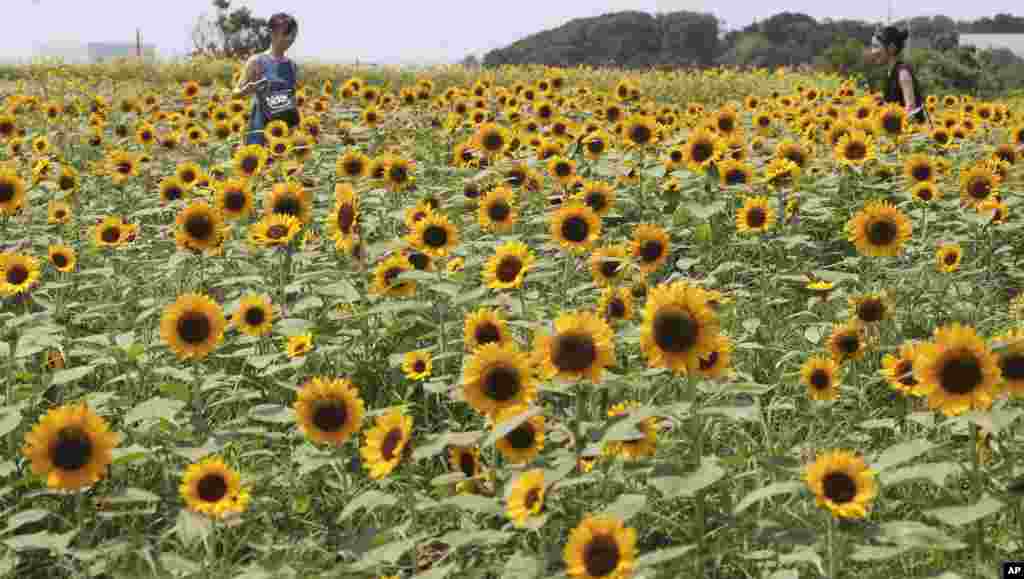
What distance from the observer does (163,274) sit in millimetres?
5531

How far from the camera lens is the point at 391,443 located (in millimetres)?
2838

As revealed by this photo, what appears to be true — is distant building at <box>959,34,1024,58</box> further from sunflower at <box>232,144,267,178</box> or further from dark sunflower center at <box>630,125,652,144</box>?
sunflower at <box>232,144,267,178</box>

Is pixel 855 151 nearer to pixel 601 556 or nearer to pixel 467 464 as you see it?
pixel 467 464

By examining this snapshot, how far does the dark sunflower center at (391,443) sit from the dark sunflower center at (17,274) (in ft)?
8.30

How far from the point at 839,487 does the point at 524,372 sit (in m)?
0.86

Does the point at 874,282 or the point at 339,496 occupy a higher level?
the point at 874,282

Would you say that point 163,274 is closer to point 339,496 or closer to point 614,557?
point 339,496

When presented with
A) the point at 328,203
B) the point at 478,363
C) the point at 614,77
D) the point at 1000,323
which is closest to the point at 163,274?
the point at 328,203

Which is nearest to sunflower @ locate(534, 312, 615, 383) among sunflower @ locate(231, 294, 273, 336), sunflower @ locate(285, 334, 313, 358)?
sunflower @ locate(285, 334, 313, 358)

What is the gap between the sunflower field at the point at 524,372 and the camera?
2619 mm

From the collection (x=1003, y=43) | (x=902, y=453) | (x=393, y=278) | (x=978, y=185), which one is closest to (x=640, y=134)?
(x=978, y=185)

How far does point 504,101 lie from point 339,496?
6.69 m

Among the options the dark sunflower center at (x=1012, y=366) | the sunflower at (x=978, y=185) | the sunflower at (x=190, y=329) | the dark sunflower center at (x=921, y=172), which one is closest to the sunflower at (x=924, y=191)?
the sunflower at (x=978, y=185)

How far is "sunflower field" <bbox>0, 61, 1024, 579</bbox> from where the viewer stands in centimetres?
262
